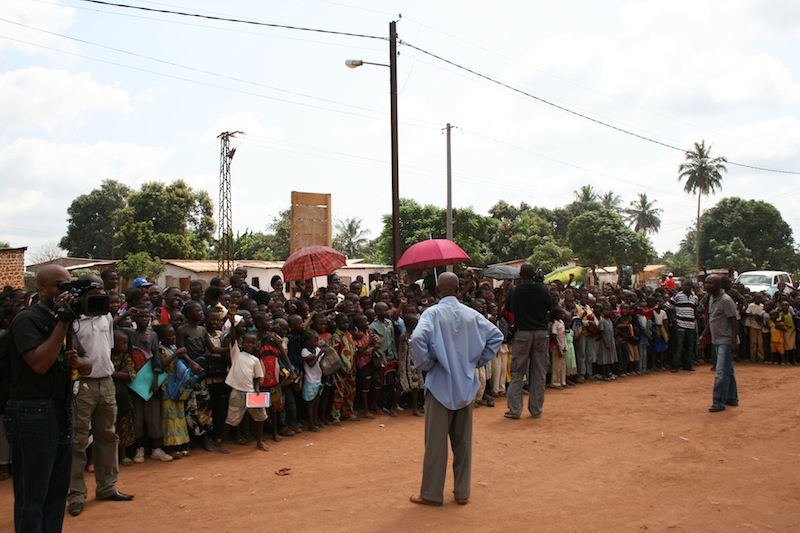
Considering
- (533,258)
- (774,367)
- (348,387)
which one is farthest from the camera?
(533,258)

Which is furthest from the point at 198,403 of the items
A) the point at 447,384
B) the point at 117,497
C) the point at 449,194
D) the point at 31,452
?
the point at 449,194

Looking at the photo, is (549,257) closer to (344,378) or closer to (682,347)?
(682,347)

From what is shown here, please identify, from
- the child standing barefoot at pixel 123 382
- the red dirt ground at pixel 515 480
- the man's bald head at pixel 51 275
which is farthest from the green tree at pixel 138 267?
the man's bald head at pixel 51 275

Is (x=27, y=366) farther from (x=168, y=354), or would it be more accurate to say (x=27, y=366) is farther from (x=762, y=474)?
(x=762, y=474)

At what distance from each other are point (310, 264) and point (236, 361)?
490 cm

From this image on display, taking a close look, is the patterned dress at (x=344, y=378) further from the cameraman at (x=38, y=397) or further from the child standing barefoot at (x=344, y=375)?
the cameraman at (x=38, y=397)

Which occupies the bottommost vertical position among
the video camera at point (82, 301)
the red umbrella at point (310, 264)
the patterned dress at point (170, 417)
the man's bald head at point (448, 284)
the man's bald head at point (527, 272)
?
the patterned dress at point (170, 417)

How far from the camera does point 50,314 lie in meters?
3.71

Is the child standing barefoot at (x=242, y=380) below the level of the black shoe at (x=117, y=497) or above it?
above

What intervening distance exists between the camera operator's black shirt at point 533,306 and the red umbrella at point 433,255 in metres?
2.76

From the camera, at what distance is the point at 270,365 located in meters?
7.28

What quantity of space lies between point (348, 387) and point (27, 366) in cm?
519

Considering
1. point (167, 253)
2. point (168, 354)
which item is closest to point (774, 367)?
point (168, 354)

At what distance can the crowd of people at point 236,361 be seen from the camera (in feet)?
12.8
